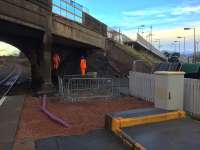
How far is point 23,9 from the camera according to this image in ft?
62.5

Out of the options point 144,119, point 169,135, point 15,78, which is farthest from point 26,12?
point 15,78

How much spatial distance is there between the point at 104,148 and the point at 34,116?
5.05 m

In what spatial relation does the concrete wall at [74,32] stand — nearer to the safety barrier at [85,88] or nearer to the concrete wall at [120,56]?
the concrete wall at [120,56]

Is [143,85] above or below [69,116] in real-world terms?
above

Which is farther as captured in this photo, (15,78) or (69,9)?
(15,78)

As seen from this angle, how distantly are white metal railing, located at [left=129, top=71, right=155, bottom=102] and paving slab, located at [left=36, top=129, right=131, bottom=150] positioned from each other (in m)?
7.17

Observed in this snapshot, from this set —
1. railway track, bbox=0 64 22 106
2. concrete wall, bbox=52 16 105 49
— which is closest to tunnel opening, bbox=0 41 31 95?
railway track, bbox=0 64 22 106

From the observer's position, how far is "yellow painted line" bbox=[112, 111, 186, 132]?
9.27m

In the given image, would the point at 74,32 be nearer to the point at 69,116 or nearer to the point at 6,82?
the point at 6,82

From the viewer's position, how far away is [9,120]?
1147 centimetres

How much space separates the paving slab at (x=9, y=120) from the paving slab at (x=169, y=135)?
3030 millimetres

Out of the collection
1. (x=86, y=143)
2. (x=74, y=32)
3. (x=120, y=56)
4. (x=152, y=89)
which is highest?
(x=74, y=32)

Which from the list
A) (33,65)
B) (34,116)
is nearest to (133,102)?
(34,116)

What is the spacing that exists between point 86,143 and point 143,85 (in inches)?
360
